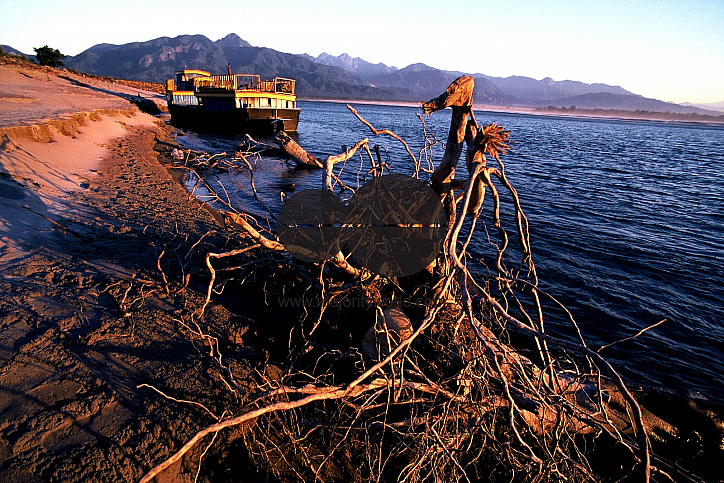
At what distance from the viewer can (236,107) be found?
27.3 meters

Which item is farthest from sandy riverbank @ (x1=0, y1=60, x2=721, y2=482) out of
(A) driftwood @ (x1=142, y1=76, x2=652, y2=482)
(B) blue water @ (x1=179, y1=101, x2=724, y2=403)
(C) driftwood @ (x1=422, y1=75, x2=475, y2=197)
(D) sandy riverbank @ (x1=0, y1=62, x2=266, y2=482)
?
(C) driftwood @ (x1=422, y1=75, x2=475, y2=197)

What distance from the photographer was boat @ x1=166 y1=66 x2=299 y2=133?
2741 cm

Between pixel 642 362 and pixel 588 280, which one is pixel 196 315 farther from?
pixel 588 280

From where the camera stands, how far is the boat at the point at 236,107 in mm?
27406

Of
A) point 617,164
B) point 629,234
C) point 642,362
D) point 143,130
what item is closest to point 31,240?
point 642,362

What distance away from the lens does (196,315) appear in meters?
3.99

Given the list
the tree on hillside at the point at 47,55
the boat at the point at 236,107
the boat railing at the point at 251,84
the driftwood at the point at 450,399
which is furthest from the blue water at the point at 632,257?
the tree on hillside at the point at 47,55

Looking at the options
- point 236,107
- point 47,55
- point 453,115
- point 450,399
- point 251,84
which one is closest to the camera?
point 450,399

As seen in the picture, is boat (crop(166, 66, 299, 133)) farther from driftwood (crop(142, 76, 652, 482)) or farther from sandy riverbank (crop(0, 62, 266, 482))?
driftwood (crop(142, 76, 652, 482))

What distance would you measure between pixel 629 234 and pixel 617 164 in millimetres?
16479

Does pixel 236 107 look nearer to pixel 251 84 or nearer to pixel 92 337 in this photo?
pixel 251 84

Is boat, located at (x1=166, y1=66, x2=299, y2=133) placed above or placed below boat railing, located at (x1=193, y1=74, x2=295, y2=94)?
below

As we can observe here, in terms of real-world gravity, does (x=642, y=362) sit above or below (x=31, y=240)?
below

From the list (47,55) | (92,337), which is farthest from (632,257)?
(47,55)
